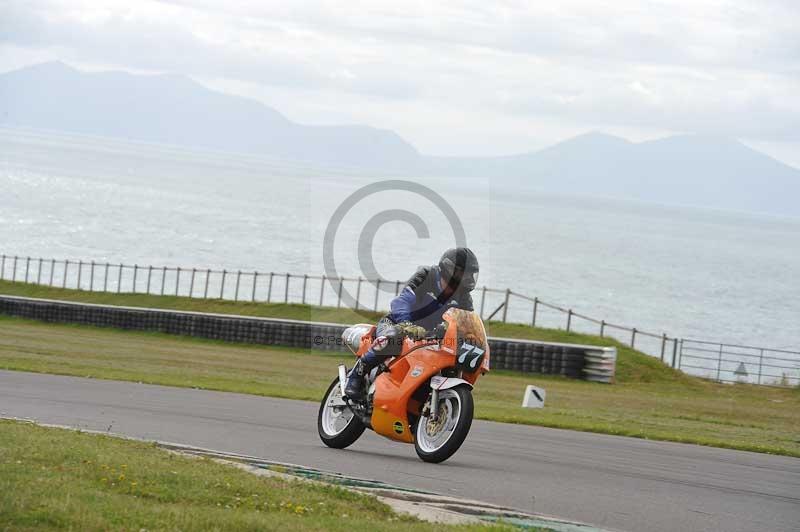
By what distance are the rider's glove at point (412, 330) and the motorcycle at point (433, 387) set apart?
4 centimetres

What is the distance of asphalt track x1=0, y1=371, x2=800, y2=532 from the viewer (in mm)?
9023

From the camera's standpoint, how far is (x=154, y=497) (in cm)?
759

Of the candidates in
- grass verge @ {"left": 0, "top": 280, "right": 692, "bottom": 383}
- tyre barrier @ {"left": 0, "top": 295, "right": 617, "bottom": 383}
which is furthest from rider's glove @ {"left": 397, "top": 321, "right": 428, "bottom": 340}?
grass verge @ {"left": 0, "top": 280, "right": 692, "bottom": 383}

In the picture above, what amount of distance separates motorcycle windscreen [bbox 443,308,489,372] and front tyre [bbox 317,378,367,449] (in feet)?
5.14

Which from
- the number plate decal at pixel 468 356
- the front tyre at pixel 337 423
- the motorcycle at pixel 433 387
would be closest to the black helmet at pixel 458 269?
the motorcycle at pixel 433 387

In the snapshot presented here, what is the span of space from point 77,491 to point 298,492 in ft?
5.05

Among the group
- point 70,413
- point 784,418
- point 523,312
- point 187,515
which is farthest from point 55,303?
point 523,312

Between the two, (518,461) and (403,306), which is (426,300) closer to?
(403,306)

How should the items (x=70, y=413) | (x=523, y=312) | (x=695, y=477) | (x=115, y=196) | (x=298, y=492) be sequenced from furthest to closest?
(x=115, y=196) < (x=523, y=312) < (x=70, y=413) < (x=695, y=477) < (x=298, y=492)

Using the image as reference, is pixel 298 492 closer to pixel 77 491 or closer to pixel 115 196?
pixel 77 491

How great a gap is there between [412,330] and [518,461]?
1920mm

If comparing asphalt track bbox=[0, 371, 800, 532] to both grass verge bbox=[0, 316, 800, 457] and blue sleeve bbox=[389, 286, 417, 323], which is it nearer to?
blue sleeve bbox=[389, 286, 417, 323]

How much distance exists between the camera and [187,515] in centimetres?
696

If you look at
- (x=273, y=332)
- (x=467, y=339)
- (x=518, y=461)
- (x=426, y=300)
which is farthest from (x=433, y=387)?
A: (x=273, y=332)
